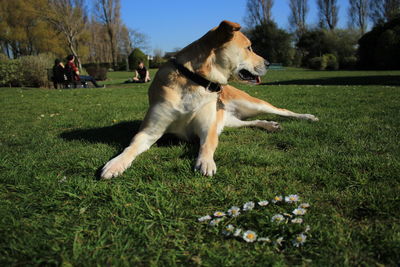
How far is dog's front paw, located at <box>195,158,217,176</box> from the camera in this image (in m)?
2.28

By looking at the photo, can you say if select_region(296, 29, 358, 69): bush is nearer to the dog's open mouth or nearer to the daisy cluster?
the dog's open mouth

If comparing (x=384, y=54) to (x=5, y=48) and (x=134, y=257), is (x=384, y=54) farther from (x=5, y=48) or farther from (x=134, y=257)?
(x=5, y=48)

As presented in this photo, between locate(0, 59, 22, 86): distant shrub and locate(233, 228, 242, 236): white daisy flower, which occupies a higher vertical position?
locate(0, 59, 22, 86): distant shrub

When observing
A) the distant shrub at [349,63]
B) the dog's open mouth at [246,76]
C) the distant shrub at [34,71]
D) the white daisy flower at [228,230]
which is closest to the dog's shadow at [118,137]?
the dog's open mouth at [246,76]

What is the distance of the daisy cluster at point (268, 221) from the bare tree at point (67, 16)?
115ft

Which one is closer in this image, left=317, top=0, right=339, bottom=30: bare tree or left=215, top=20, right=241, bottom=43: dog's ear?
left=215, top=20, right=241, bottom=43: dog's ear

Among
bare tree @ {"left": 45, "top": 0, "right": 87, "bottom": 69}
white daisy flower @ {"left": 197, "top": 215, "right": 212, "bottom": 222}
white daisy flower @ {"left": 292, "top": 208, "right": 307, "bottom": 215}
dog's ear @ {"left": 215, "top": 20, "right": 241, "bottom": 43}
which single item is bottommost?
white daisy flower @ {"left": 197, "top": 215, "right": 212, "bottom": 222}

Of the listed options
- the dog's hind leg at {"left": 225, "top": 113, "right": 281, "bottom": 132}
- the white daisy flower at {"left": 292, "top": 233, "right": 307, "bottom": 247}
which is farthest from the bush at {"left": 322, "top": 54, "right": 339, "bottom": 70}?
the white daisy flower at {"left": 292, "top": 233, "right": 307, "bottom": 247}

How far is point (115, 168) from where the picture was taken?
2350mm

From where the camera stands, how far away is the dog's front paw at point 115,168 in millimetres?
2274

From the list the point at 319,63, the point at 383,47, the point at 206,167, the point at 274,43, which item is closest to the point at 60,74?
the point at 206,167

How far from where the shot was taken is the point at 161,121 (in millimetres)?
3014

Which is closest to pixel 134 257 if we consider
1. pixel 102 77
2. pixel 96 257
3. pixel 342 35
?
pixel 96 257

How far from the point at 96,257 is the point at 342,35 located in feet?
131
